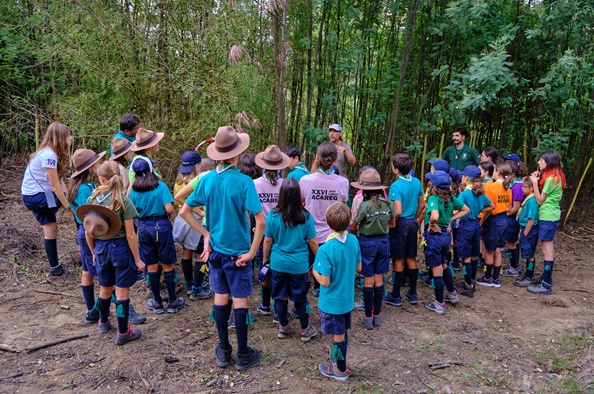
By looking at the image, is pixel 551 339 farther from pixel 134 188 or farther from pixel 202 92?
pixel 202 92

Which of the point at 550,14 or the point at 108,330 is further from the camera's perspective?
the point at 550,14

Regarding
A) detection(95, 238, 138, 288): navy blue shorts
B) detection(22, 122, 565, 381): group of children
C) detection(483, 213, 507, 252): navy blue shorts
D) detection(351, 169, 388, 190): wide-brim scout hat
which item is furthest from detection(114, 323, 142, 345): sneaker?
detection(483, 213, 507, 252): navy blue shorts

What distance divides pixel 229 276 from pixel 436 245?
2.01m

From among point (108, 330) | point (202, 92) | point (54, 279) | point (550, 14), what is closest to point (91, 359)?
point (108, 330)

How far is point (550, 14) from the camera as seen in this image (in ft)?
17.6

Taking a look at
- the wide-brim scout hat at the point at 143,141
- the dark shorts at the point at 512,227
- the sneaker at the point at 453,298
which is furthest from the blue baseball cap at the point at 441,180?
the wide-brim scout hat at the point at 143,141

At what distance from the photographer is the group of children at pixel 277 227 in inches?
103

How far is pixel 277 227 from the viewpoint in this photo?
2.96 m

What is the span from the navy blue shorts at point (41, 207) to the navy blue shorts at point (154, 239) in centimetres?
119

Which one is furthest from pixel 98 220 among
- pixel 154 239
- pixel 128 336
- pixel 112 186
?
pixel 128 336

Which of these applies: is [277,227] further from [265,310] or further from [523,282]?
[523,282]

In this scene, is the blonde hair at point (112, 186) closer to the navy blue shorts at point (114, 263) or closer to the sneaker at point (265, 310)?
the navy blue shorts at point (114, 263)

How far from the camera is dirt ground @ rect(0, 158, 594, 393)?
262 centimetres

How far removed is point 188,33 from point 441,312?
188 inches
